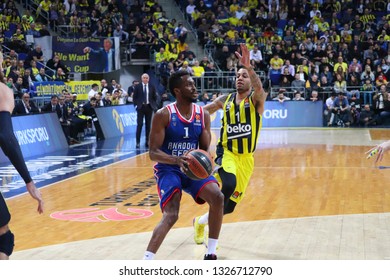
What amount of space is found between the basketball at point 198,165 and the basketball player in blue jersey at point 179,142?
0.24 metres

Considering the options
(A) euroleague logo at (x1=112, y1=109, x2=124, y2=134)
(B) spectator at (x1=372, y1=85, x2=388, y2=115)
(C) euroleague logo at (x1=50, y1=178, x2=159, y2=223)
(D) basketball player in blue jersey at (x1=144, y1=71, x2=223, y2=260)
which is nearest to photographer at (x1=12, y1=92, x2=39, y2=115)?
(A) euroleague logo at (x1=112, y1=109, x2=124, y2=134)

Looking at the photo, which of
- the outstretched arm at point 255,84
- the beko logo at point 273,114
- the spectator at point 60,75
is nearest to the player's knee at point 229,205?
the outstretched arm at point 255,84

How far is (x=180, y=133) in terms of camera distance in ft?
22.6

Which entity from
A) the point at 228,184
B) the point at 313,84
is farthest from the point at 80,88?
the point at 228,184

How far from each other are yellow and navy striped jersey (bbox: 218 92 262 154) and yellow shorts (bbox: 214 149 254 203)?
2.6 inches

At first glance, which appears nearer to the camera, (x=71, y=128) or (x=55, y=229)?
(x=55, y=229)

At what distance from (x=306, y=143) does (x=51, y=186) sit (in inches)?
373

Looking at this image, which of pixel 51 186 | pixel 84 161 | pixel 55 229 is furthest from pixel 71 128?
pixel 55 229

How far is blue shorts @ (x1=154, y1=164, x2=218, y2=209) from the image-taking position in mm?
6719

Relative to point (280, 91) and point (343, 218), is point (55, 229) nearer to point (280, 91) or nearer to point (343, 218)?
point (343, 218)

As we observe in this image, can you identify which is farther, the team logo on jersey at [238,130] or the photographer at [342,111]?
the photographer at [342,111]

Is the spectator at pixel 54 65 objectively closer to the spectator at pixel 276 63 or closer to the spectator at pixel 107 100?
the spectator at pixel 107 100

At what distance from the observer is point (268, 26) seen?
31.9 metres

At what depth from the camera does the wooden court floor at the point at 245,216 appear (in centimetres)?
789
